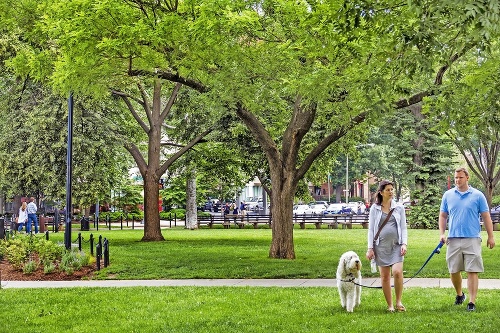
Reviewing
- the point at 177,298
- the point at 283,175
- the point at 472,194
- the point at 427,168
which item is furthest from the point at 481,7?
the point at 427,168

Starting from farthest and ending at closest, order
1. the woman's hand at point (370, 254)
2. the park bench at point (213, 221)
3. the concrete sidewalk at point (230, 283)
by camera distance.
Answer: the park bench at point (213, 221) → the concrete sidewalk at point (230, 283) → the woman's hand at point (370, 254)

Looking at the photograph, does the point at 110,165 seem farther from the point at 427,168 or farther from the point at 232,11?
the point at 427,168

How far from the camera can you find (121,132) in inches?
1208

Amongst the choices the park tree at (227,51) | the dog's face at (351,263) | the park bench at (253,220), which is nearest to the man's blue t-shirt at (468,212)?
the dog's face at (351,263)

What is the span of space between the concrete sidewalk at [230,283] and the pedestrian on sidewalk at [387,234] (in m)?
4.02

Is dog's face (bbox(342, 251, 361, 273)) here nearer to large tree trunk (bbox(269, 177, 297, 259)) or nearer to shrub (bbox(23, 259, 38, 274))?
shrub (bbox(23, 259, 38, 274))

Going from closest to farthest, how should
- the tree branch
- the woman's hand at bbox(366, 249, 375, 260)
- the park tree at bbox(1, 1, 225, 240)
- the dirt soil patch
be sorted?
1. the woman's hand at bbox(366, 249, 375, 260)
2. the park tree at bbox(1, 1, 225, 240)
3. the dirt soil patch
4. the tree branch

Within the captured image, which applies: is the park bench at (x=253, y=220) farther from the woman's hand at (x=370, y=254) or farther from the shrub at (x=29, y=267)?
the woman's hand at (x=370, y=254)

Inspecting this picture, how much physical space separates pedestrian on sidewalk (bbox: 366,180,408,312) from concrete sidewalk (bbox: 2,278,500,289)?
4022 mm

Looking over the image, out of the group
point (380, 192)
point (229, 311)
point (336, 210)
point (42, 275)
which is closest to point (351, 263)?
point (380, 192)

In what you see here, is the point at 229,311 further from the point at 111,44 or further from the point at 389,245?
the point at 111,44

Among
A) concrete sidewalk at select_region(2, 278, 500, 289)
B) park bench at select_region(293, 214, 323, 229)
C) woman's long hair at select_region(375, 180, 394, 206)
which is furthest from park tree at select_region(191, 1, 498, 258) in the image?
park bench at select_region(293, 214, 323, 229)

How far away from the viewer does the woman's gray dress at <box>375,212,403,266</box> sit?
33.9ft

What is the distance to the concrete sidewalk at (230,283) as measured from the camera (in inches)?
581
